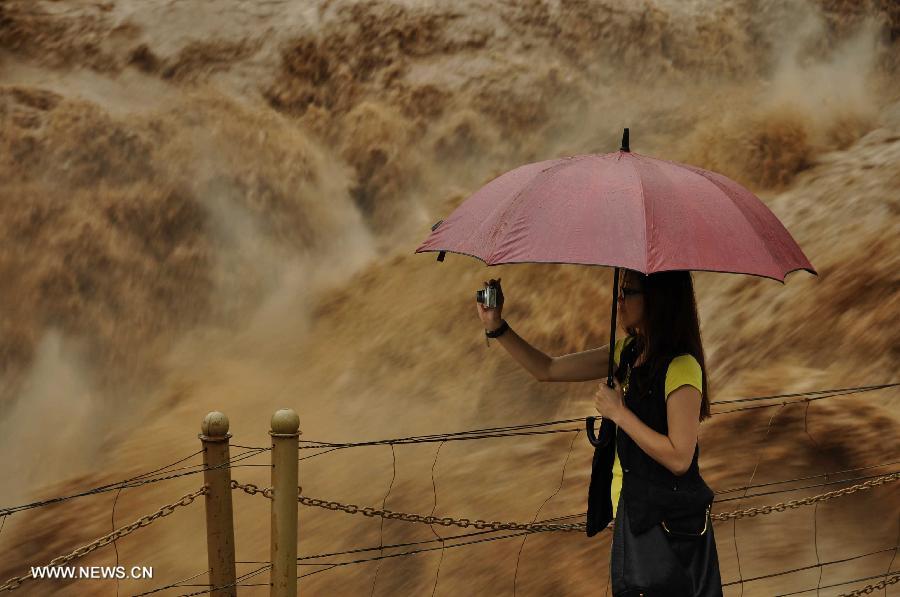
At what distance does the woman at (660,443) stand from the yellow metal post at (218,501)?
1.34 meters

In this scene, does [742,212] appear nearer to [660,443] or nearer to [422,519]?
[660,443]

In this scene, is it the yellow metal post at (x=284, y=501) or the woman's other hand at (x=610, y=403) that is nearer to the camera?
the woman's other hand at (x=610, y=403)

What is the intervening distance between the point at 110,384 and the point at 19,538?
2041 mm

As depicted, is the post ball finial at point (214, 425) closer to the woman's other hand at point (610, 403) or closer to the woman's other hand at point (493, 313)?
the woman's other hand at point (493, 313)

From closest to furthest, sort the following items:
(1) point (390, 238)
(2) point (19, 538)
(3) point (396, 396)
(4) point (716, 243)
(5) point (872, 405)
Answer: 1. (4) point (716, 243)
2. (5) point (872, 405)
3. (2) point (19, 538)
4. (3) point (396, 396)
5. (1) point (390, 238)

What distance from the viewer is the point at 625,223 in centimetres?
277

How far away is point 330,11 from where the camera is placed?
12.6m

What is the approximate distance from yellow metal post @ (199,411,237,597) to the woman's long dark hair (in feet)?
4.78

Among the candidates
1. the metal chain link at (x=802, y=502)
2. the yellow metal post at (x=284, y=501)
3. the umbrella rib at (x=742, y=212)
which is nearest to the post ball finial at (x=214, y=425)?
the yellow metal post at (x=284, y=501)

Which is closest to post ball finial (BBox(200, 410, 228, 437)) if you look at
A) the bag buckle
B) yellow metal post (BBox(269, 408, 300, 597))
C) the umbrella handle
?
yellow metal post (BBox(269, 408, 300, 597))

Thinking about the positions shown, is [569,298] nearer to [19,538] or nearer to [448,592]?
[448,592]

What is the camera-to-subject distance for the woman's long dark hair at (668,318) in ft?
9.36

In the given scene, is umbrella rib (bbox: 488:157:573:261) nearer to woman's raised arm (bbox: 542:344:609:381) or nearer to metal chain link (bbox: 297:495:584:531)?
woman's raised arm (bbox: 542:344:609:381)

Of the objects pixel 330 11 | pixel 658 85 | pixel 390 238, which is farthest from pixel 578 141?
pixel 330 11
